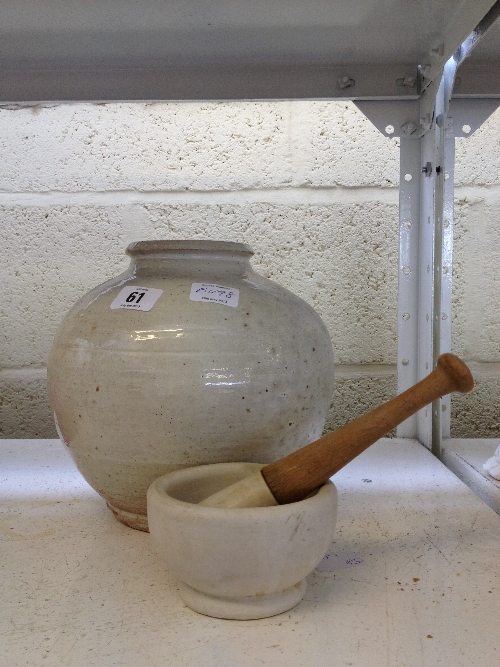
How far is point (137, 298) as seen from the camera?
596 millimetres

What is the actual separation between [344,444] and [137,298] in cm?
23

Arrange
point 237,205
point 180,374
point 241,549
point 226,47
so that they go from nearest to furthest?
point 241,549 → point 180,374 → point 226,47 → point 237,205

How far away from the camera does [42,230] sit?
43.1 inches

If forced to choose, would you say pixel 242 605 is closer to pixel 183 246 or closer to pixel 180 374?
pixel 180 374

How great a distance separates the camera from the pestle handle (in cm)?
50

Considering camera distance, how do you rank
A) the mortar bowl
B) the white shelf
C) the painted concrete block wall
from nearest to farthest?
the mortar bowl → the white shelf → the painted concrete block wall

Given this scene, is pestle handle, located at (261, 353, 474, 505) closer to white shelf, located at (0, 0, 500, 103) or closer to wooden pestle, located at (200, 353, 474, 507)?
wooden pestle, located at (200, 353, 474, 507)

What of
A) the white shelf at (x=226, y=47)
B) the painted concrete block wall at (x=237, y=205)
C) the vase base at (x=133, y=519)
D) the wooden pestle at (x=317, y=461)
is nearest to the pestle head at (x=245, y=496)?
the wooden pestle at (x=317, y=461)

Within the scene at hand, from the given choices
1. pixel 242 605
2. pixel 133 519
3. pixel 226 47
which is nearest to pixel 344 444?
pixel 242 605

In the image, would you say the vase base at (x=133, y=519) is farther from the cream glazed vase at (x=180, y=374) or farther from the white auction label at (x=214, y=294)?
the white auction label at (x=214, y=294)

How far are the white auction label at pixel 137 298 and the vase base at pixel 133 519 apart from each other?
20 centimetres

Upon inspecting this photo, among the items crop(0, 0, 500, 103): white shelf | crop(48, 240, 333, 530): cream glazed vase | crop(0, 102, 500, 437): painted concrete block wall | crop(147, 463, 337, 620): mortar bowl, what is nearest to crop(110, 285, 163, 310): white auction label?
crop(48, 240, 333, 530): cream glazed vase

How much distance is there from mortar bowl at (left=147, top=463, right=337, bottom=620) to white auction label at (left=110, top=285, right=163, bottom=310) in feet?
0.58

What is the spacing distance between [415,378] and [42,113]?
0.75 m
